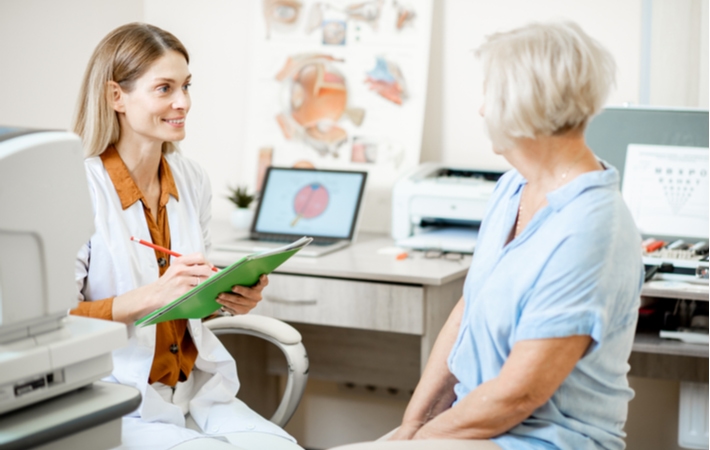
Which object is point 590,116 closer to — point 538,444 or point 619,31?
point 538,444

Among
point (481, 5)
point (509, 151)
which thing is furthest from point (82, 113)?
point (481, 5)

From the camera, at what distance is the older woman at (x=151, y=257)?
5.15 ft

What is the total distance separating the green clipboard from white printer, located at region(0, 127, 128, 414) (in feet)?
0.83

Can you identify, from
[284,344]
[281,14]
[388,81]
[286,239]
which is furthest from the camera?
[281,14]

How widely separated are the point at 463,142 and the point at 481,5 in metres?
0.45

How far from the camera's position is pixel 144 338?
1.63 m

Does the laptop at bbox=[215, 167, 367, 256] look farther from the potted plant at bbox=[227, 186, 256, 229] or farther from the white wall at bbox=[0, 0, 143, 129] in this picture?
the white wall at bbox=[0, 0, 143, 129]

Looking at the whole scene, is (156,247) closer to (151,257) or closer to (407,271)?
(151,257)

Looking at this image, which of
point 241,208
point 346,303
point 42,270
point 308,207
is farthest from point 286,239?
point 42,270

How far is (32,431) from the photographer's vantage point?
3.44ft

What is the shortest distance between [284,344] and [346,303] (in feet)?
1.54

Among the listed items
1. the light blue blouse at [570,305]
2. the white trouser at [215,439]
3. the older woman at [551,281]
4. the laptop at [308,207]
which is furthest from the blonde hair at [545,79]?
the laptop at [308,207]

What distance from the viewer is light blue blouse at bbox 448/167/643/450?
3.83ft

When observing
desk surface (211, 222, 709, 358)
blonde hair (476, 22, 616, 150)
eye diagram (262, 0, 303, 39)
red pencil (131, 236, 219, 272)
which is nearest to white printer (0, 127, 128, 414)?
red pencil (131, 236, 219, 272)
